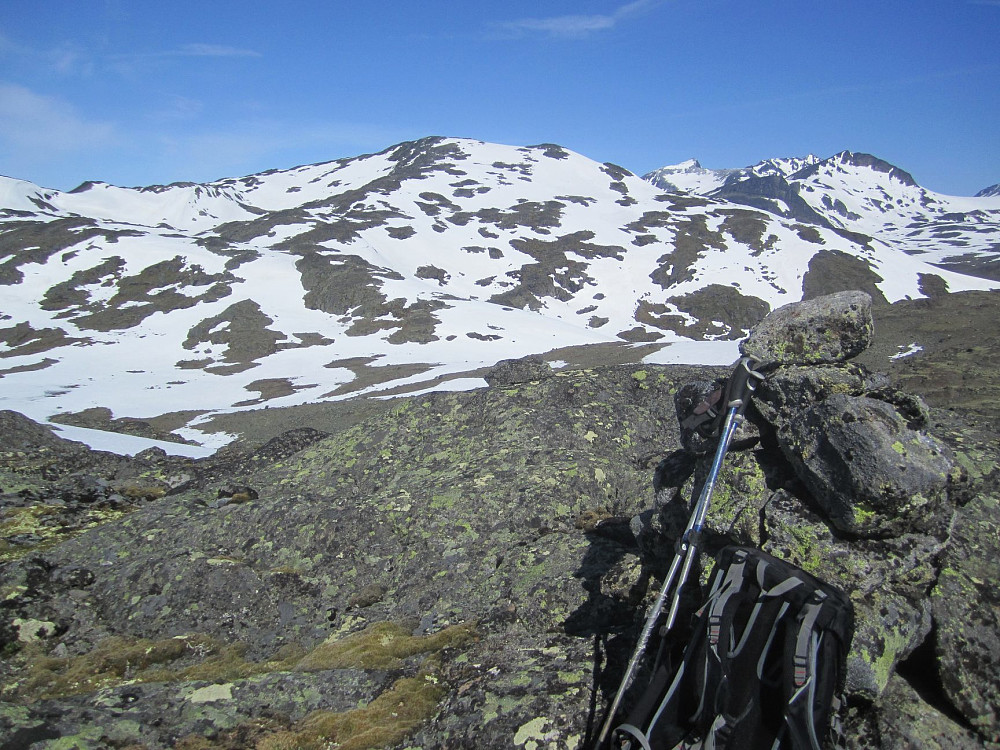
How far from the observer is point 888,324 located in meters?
59.7

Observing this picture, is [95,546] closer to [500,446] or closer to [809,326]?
[500,446]

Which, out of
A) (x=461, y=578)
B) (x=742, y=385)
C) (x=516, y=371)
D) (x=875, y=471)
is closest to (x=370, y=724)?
(x=461, y=578)

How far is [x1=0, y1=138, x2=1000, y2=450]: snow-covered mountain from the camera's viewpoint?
71750 mm

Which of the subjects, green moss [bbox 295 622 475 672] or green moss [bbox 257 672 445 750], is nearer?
green moss [bbox 257 672 445 750]

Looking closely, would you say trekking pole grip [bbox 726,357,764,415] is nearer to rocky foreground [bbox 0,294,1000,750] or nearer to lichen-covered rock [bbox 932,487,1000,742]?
rocky foreground [bbox 0,294,1000,750]

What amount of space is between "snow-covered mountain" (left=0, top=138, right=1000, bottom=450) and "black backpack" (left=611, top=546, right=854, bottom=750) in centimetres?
5299

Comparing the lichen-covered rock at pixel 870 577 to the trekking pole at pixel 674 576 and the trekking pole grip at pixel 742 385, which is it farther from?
the trekking pole grip at pixel 742 385

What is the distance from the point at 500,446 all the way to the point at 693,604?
8.19m

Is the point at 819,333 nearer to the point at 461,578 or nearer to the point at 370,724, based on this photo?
the point at 461,578

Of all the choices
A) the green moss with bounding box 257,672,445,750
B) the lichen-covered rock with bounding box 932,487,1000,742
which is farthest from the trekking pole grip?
the green moss with bounding box 257,672,445,750

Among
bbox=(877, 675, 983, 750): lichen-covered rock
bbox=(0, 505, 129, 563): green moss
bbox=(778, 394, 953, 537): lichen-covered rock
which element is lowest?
bbox=(877, 675, 983, 750): lichen-covered rock

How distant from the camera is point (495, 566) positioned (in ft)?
37.1

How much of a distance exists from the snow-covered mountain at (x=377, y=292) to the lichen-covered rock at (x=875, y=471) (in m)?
51.2

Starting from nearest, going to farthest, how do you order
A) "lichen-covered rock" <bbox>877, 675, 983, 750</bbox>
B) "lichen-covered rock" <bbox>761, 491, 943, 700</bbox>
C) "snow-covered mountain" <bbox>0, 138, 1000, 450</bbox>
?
"lichen-covered rock" <bbox>877, 675, 983, 750</bbox> < "lichen-covered rock" <bbox>761, 491, 943, 700</bbox> < "snow-covered mountain" <bbox>0, 138, 1000, 450</bbox>
